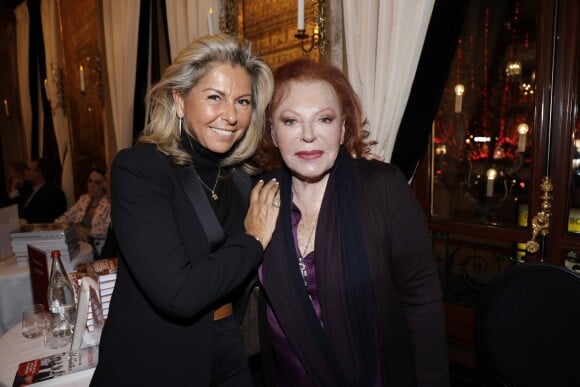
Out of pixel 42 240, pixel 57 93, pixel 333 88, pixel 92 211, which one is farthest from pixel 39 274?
pixel 57 93

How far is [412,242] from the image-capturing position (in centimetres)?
131

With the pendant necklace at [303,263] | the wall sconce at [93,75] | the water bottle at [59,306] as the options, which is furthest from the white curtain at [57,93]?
the pendant necklace at [303,263]

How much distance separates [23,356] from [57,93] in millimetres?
6614

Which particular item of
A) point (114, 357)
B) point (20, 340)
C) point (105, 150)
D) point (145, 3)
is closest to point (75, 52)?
point (105, 150)

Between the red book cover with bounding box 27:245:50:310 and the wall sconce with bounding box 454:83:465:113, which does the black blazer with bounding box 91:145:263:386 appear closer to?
the red book cover with bounding box 27:245:50:310

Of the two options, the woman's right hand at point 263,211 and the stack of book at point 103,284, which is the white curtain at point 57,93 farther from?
the woman's right hand at point 263,211

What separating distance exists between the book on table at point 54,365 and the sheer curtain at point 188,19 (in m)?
2.78

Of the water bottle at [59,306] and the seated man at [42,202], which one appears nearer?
the water bottle at [59,306]

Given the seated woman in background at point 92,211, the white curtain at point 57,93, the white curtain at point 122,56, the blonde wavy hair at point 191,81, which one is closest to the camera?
the blonde wavy hair at point 191,81

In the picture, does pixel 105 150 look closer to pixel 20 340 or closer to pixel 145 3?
pixel 145 3

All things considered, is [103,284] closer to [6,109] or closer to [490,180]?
[490,180]

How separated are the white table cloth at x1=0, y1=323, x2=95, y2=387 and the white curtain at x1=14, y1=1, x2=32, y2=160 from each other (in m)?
7.95

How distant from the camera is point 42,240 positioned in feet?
8.80

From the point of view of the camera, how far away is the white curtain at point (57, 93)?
6.81 metres
